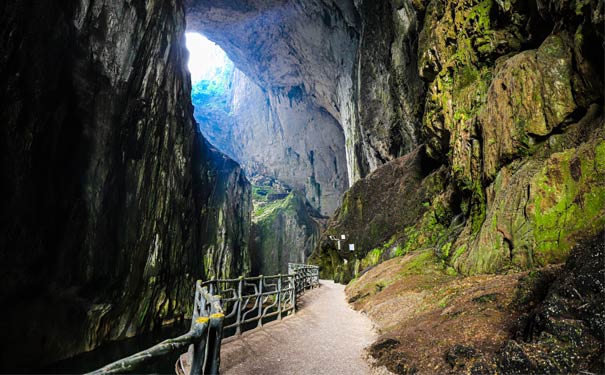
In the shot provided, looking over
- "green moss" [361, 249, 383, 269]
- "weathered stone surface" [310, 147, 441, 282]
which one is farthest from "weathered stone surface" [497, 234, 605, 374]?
"weathered stone surface" [310, 147, 441, 282]

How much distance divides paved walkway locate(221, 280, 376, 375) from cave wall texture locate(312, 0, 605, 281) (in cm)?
350

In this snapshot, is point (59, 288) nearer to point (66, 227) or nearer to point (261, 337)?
point (66, 227)

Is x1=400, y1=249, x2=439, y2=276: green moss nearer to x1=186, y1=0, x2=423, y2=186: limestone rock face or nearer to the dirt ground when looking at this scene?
the dirt ground

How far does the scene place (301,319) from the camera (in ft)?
26.1

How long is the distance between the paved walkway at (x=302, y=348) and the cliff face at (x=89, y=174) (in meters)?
8.48

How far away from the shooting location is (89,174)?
12.0 meters

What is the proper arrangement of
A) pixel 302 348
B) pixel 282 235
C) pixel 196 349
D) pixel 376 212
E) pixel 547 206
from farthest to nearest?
pixel 282 235
pixel 376 212
pixel 547 206
pixel 302 348
pixel 196 349

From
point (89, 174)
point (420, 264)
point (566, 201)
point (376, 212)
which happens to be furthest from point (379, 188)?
point (89, 174)

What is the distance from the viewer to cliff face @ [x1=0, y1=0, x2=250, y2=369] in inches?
352

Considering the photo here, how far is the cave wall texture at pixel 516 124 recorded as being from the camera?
A: 543 centimetres

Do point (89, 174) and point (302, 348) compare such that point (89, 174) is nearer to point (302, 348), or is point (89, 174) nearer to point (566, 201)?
point (302, 348)

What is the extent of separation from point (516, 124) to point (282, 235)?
129ft

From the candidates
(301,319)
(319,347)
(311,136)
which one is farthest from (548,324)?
(311,136)

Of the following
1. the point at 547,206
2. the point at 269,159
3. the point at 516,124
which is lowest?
the point at 547,206
